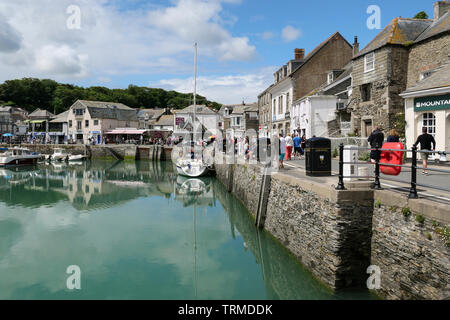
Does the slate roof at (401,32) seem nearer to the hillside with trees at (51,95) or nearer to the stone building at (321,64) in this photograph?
the stone building at (321,64)

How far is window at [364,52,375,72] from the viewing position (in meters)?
18.5

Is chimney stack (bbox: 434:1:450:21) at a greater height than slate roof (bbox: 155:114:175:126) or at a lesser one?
greater

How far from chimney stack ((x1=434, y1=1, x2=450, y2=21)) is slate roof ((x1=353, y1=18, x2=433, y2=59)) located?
0.45 m

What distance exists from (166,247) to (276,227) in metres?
3.80

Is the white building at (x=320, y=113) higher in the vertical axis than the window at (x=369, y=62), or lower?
lower

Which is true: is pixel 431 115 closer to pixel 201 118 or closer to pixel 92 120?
pixel 201 118

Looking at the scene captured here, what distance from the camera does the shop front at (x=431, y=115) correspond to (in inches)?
511

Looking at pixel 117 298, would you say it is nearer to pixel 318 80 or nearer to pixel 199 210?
pixel 199 210

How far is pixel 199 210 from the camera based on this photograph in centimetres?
1733

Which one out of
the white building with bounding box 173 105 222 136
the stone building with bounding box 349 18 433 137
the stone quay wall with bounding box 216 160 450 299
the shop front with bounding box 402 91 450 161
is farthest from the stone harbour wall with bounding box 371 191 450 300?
the white building with bounding box 173 105 222 136

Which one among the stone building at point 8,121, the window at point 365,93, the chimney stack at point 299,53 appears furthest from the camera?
the stone building at point 8,121

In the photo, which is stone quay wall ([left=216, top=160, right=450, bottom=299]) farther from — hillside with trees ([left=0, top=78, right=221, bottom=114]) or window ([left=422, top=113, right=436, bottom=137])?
hillside with trees ([left=0, top=78, right=221, bottom=114])

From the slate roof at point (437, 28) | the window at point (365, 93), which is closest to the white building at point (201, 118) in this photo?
the window at point (365, 93)
